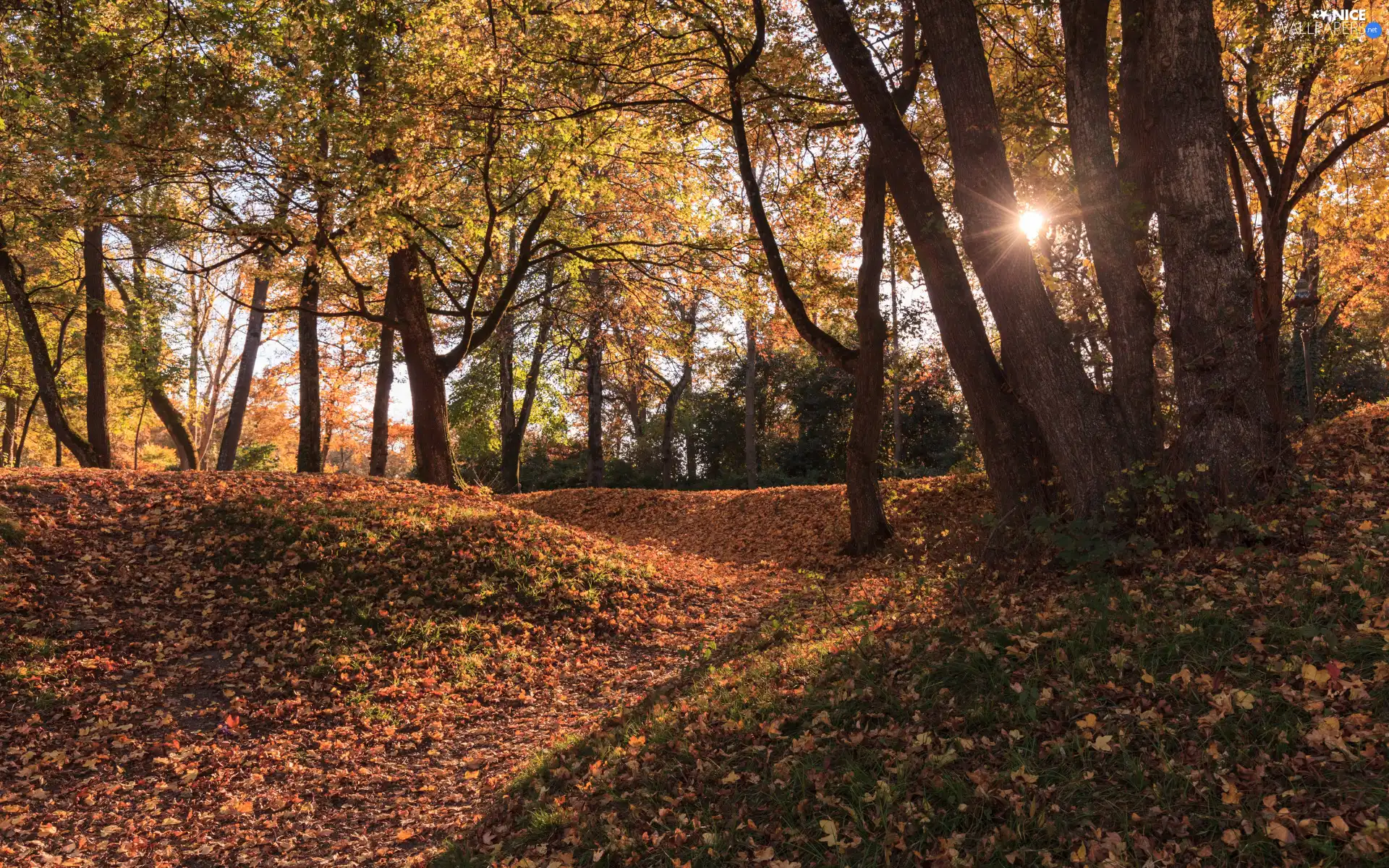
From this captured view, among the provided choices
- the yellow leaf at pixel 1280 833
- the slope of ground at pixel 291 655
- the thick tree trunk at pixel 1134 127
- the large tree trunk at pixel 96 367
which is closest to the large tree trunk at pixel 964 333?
the thick tree trunk at pixel 1134 127

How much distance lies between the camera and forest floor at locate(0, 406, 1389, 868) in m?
3.45

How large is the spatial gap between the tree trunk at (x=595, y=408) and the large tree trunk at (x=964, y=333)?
16.2m

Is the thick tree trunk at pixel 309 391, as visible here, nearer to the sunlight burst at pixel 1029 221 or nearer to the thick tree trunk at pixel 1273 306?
the sunlight burst at pixel 1029 221

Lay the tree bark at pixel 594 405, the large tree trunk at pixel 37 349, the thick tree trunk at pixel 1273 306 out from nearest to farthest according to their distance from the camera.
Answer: the thick tree trunk at pixel 1273 306, the large tree trunk at pixel 37 349, the tree bark at pixel 594 405

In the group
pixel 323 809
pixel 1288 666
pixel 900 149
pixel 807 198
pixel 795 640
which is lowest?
pixel 323 809

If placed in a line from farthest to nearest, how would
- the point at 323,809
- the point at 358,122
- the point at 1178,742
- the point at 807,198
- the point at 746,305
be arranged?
the point at 746,305 → the point at 807,198 → the point at 358,122 → the point at 323,809 → the point at 1178,742

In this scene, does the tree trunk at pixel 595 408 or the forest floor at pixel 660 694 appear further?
the tree trunk at pixel 595 408

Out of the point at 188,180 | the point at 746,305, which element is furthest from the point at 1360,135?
the point at 188,180

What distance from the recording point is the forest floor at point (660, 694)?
345 cm

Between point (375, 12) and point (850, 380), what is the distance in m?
17.8

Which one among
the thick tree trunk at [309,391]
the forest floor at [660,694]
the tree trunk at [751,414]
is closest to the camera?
the forest floor at [660,694]

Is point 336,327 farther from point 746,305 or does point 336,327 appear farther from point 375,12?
point 375,12

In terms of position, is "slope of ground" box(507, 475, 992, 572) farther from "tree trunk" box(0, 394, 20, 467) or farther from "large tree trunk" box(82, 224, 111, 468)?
"tree trunk" box(0, 394, 20, 467)

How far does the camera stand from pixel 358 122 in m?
10.5
